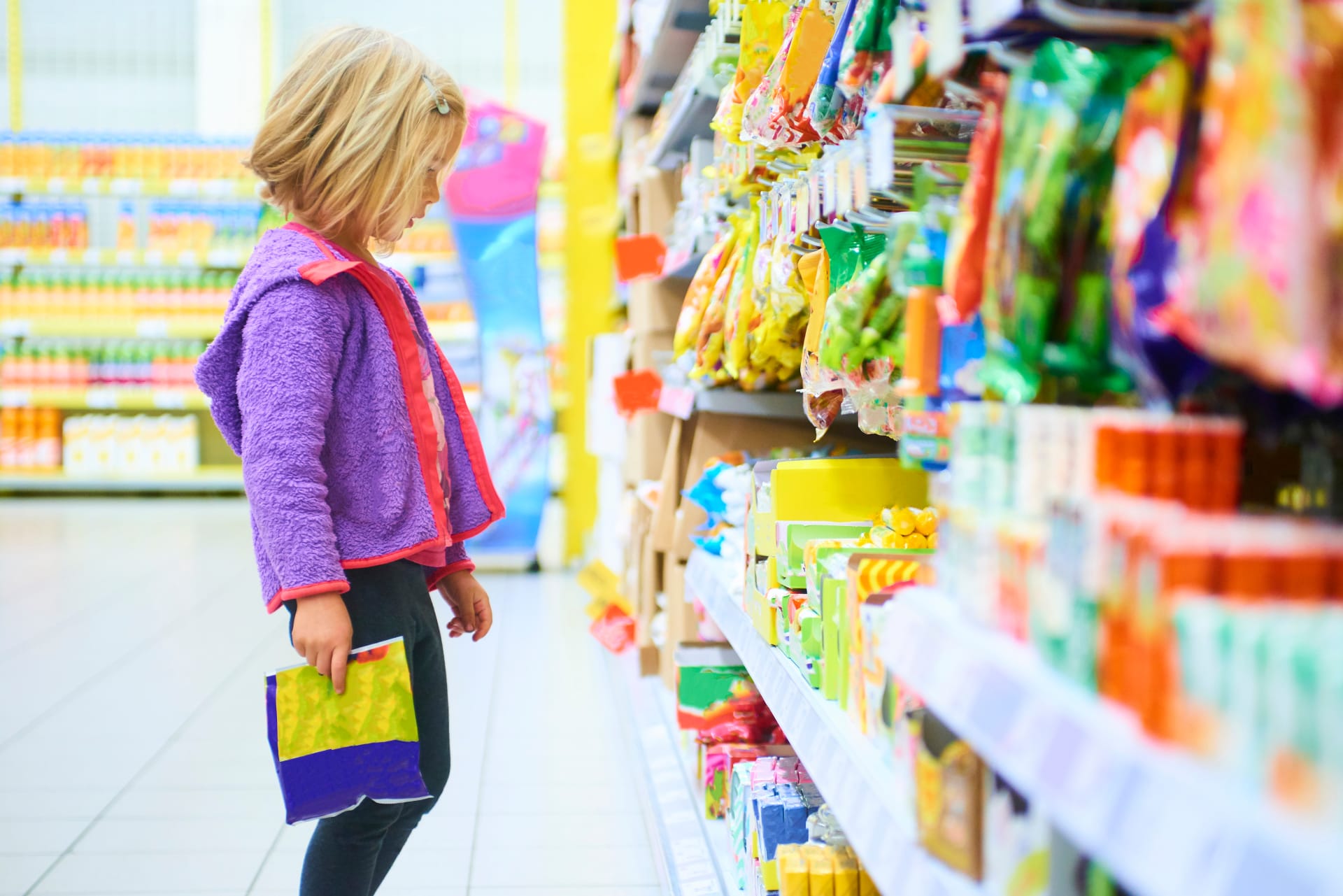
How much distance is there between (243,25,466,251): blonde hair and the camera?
138 centimetres

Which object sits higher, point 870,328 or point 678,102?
point 678,102

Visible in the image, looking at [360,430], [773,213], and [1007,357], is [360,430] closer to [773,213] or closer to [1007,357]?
[773,213]

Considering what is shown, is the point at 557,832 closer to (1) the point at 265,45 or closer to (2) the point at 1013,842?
(2) the point at 1013,842

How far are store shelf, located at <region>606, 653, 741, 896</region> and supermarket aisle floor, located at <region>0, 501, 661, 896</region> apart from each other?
9cm

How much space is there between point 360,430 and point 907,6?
76 cm

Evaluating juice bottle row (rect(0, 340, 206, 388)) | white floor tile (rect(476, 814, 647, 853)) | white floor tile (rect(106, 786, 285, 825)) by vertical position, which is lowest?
white floor tile (rect(476, 814, 647, 853))

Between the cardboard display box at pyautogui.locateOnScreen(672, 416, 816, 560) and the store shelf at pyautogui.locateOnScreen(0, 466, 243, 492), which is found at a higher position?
the cardboard display box at pyautogui.locateOnScreen(672, 416, 816, 560)

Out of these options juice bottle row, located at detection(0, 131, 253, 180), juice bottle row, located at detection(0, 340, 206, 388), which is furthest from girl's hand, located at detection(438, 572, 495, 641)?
juice bottle row, located at detection(0, 131, 253, 180)

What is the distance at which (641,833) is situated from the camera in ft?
7.73

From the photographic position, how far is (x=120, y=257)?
7449 mm

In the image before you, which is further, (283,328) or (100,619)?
(100,619)

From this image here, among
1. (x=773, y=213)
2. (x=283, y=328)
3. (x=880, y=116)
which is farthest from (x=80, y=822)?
(x=880, y=116)

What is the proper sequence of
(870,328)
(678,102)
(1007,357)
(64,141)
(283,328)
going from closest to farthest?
(1007,357), (870,328), (283,328), (678,102), (64,141)

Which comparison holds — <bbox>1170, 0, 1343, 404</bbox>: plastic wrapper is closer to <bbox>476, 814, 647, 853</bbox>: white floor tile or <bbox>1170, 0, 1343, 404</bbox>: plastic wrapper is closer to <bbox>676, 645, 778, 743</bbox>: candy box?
<bbox>676, 645, 778, 743</bbox>: candy box
